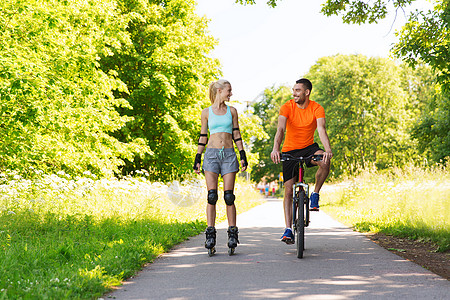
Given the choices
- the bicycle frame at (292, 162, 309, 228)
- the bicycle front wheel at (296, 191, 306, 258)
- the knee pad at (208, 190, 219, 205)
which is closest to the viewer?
the bicycle front wheel at (296, 191, 306, 258)

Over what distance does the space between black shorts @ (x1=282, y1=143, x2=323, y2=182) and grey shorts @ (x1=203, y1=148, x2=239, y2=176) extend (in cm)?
70

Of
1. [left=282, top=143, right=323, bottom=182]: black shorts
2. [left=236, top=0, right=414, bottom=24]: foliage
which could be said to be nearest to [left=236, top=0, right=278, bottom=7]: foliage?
[left=236, top=0, right=414, bottom=24]: foliage

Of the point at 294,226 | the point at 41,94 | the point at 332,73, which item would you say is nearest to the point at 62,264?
the point at 294,226

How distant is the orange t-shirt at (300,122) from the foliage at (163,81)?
1558 cm

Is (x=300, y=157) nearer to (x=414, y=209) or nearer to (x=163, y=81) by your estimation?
(x=414, y=209)

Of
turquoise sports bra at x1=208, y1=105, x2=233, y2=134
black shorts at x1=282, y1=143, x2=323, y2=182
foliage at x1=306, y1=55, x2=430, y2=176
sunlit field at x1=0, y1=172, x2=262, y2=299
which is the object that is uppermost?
foliage at x1=306, y1=55, x2=430, y2=176

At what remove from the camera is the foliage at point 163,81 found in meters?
22.3

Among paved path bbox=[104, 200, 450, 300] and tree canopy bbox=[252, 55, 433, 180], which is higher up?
tree canopy bbox=[252, 55, 433, 180]

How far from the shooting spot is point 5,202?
9.02 m

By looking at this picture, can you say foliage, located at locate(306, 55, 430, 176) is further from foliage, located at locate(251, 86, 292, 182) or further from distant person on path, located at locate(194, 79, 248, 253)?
distant person on path, located at locate(194, 79, 248, 253)

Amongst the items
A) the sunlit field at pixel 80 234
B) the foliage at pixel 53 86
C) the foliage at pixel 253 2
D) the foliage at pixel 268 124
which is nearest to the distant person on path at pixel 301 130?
the sunlit field at pixel 80 234

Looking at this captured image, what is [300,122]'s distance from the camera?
21.0 ft

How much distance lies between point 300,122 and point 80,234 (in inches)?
148

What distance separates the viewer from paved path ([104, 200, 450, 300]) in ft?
13.7
